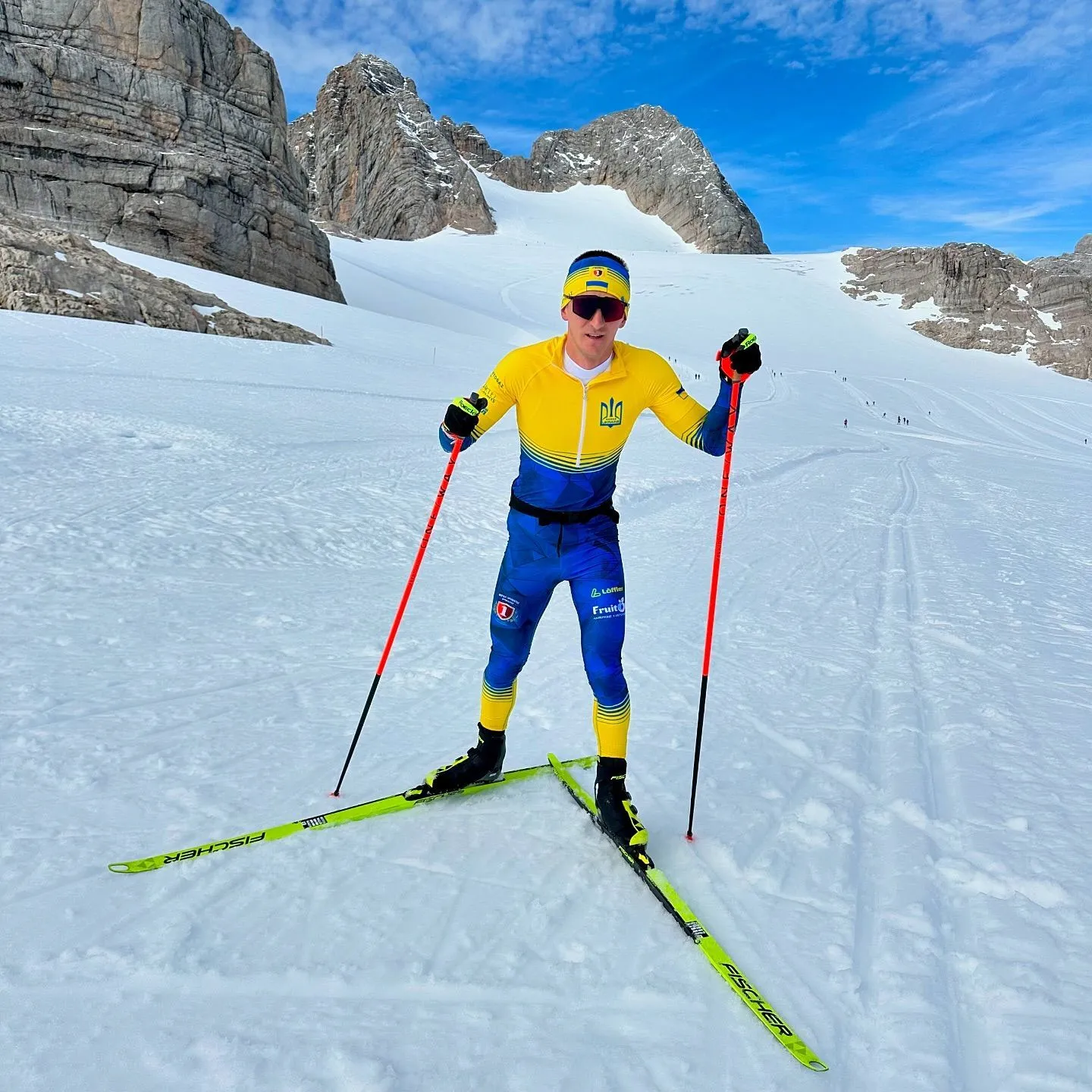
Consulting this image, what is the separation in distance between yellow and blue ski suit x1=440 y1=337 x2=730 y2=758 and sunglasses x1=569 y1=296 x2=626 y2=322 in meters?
0.17

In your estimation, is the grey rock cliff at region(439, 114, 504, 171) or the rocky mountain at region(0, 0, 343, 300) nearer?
the rocky mountain at region(0, 0, 343, 300)

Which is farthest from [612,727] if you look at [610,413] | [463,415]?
[463,415]

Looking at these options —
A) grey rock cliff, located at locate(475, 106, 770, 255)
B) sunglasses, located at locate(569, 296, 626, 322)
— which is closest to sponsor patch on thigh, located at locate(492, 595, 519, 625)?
sunglasses, located at locate(569, 296, 626, 322)

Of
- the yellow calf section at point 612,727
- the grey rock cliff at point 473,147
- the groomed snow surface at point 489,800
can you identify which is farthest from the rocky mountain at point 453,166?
the yellow calf section at point 612,727

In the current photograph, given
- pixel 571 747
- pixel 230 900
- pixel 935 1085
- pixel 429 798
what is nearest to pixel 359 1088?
pixel 230 900

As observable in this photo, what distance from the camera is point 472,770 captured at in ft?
10.5

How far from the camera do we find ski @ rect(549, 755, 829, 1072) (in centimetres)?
203

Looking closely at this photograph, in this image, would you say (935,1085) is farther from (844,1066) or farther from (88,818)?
(88,818)

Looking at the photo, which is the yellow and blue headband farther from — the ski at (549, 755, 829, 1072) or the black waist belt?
the ski at (549, 755, 829, 1072)

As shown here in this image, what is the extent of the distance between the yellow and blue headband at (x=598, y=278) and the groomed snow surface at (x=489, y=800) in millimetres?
2262

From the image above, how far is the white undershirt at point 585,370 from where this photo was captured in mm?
2986

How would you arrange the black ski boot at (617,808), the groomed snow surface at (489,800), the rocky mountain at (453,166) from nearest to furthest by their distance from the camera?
the groomed snow surface at (489,800)
the black ski boot at (617,808)
the rocky mountain at (453,166)

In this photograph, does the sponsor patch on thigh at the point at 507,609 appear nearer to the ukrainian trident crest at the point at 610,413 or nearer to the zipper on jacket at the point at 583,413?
the zipper on jacket at the point at 583,413

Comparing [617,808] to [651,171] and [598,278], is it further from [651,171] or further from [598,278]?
[651,171]
